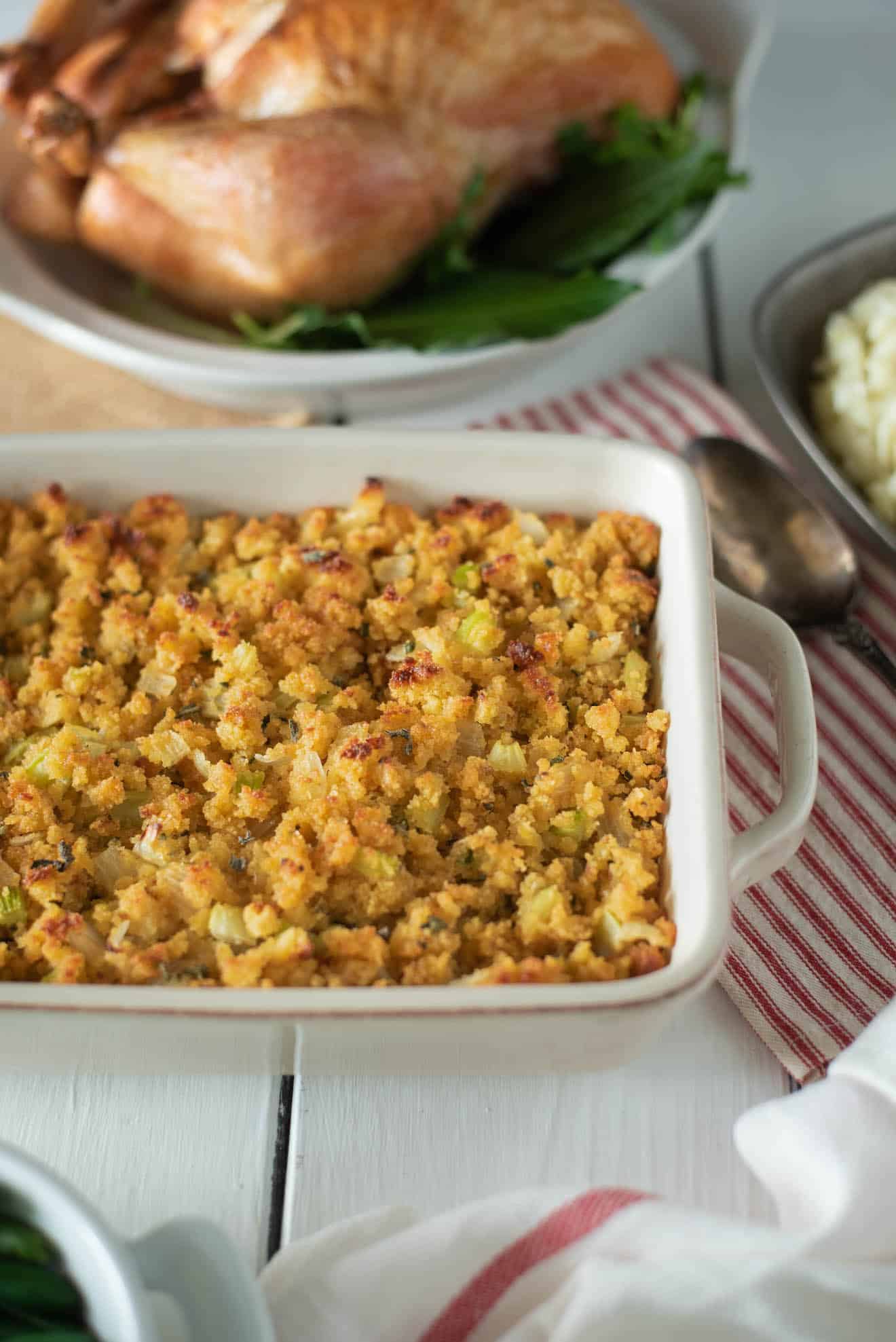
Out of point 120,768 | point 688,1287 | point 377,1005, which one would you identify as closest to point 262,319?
point 120,768

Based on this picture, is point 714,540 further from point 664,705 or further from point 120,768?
point 120,768

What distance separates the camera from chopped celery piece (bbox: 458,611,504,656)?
1284 millimetres

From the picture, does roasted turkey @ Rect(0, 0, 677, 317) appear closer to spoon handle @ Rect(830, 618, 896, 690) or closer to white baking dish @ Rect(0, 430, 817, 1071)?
white baking dish @ Rect(0, 430, 817, 1071)

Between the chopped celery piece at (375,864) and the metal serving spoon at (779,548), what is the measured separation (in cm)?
63

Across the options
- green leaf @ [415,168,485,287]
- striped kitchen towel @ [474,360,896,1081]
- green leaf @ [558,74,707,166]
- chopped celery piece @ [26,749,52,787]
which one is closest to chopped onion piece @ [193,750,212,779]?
chopped celery piece @ [26,749,52,787]

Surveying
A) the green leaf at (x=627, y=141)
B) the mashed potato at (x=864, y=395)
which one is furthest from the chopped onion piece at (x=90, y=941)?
the green leaf at (x=627, y=141)

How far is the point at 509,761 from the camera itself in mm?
1220

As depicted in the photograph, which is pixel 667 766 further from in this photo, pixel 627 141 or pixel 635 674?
pixel 627 141

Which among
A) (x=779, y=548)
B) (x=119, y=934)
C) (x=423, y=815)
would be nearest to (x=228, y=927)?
(x=119, y=934)

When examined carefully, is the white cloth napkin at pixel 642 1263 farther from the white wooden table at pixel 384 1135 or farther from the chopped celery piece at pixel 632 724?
the chopped celery piece at pixel 632 724

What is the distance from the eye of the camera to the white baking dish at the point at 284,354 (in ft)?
5.52

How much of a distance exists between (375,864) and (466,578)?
341mm

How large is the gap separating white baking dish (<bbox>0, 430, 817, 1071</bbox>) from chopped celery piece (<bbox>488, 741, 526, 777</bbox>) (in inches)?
5.3

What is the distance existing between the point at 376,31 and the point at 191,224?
369mm
